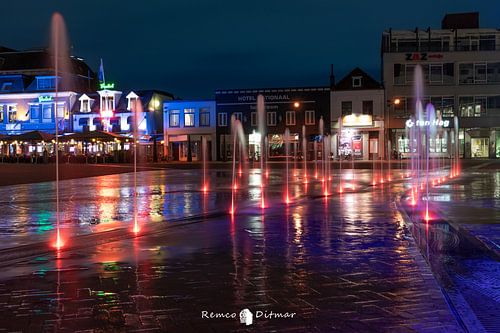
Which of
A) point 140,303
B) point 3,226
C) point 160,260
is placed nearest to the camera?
point 140,303

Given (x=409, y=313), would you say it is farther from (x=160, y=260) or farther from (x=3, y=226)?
(x=3, y=226)

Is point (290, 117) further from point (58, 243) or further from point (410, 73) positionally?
point (58, 243)

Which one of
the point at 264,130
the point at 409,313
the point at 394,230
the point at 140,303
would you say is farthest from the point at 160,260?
the point at 264,130

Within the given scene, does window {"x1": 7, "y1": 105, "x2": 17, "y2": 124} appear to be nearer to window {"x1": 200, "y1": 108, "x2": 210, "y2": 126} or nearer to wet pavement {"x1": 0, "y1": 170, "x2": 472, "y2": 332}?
window {"x1": 200, "y1": 108, "x2": 210, "y2": 126}

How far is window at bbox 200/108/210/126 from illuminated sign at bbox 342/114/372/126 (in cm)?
1587

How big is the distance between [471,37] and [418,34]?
575 cm

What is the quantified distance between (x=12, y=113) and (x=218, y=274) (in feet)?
247

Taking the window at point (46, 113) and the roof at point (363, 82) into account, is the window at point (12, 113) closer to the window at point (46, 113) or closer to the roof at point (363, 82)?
the window at point (46, 113)

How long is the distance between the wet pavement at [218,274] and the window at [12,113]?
66264 millimetres

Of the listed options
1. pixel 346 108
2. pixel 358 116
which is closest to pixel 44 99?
pixel 346 108

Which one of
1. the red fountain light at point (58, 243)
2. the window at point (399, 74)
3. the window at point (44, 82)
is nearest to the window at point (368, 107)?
the window at point (399, 74)

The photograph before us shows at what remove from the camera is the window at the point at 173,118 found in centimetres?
7294

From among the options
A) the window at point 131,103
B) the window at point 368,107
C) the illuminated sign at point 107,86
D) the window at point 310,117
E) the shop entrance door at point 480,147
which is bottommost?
the shop entrance door at point 480,147

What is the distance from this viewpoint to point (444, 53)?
220 feet
